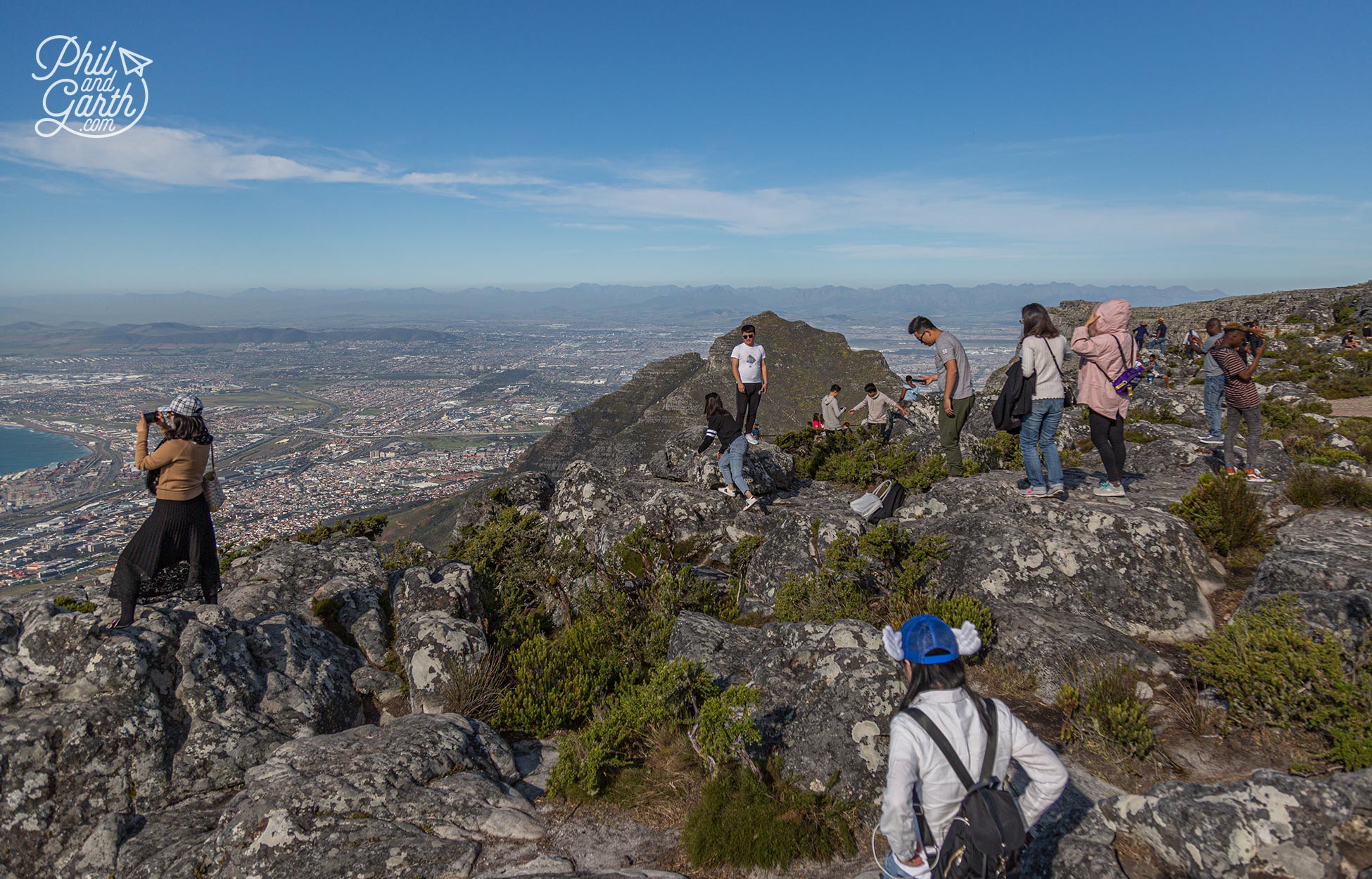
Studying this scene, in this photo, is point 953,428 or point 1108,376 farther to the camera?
point 953,428

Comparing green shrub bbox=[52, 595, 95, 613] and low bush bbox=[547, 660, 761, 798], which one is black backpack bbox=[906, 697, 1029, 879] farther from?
green shrub bbox=[52, 595, 95, 613]

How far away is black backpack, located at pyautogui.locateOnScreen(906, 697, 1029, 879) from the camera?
2.89 meters

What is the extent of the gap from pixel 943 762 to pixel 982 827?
31 centimetres

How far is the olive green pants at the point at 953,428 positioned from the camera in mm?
9859

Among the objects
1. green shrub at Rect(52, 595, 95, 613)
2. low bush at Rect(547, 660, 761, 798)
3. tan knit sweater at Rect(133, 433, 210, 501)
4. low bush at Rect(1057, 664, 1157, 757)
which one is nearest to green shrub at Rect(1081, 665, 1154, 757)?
low bush at Rect(1057, 664, 1157, 757)

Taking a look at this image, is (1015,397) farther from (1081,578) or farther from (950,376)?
(1081,578)

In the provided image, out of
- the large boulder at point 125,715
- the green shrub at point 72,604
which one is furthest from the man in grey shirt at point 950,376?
the green shrub at point 72,604

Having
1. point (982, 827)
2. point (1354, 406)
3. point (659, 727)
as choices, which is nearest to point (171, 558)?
point (659, 727)

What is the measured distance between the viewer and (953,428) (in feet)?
32.9

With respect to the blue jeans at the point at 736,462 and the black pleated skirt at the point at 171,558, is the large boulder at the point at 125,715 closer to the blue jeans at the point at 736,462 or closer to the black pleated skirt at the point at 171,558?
the black pleated skirt at the point at 171,558

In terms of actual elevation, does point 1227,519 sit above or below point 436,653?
above

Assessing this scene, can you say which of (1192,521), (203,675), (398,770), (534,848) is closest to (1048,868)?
(534,848)

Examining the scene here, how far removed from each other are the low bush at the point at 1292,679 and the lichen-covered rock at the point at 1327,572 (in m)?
0.24

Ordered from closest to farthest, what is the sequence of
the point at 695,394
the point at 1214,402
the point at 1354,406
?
the point at 1214,402, the point at 1354,406, the point at 695,394
